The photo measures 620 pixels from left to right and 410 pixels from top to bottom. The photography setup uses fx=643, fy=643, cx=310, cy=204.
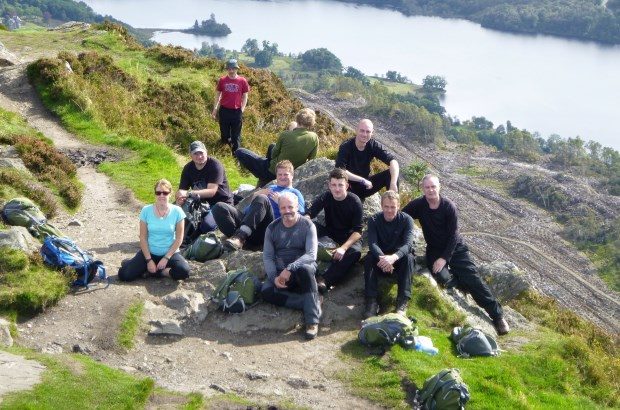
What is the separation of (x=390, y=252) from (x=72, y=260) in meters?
5.00

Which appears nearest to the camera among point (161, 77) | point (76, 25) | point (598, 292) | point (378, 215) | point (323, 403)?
point (323, 403)

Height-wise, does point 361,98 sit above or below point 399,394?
below

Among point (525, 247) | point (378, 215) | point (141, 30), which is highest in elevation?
point (378, 215)

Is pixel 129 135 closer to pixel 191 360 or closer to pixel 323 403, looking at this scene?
pixel 191 360

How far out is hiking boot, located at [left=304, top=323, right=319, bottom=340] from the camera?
371 inches

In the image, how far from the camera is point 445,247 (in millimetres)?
10875

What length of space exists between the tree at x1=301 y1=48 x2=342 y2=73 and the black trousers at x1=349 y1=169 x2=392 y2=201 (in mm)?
143396

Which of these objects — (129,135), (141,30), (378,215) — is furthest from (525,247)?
(141,30)

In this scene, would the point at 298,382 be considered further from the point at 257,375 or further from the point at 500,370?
the point at 500,370

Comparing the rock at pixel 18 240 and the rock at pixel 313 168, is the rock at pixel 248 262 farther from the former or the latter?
the rock at pixel 313 168

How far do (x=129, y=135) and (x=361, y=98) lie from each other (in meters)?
117

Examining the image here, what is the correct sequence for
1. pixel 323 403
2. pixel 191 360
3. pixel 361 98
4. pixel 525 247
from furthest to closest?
1. pixel 361 98
2. pixel 525 247
3. pixel 191 360
4. pixel 323 403

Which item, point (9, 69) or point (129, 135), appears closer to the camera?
point (129, 135)

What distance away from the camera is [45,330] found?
8883 millimetres
